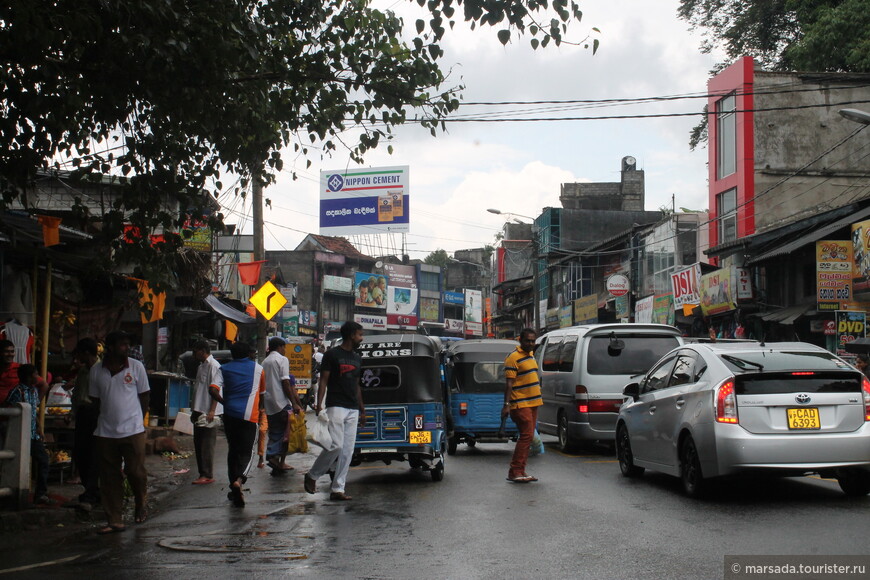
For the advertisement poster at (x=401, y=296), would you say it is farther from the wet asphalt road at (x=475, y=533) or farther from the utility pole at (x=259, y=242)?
the wet asphalt road at (x=475, y=533)

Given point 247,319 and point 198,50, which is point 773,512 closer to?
point 198,50

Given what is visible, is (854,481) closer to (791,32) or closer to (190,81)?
(190,81)

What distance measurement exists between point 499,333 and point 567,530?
2928 inches

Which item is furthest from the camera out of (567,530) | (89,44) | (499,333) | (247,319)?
(499,333)

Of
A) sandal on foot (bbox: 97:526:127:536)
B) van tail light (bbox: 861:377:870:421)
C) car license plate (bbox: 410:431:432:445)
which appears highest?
van tail light (bbox: 861:377:870:421)

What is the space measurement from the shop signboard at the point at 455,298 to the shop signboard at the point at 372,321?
46.5 ft

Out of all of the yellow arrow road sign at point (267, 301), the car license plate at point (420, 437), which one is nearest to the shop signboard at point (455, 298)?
the yellow arrow road sign at point (267, 301)

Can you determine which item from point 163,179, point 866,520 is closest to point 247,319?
point 163,179

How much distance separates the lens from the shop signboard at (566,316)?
5292 centimetres

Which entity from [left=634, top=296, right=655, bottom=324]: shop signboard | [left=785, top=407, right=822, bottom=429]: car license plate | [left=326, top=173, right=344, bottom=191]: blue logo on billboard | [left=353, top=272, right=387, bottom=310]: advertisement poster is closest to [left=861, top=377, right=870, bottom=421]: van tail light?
[left=785, top=407, right=822, bottom=429]: car license plate

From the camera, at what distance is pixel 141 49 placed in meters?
8.16

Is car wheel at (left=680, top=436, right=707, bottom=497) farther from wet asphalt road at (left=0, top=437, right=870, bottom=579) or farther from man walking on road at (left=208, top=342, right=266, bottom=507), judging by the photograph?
man walking on road at (left=208, top=342, right=266, bottom=507)

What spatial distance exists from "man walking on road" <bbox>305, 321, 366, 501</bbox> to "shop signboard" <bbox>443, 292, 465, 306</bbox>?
8803cm

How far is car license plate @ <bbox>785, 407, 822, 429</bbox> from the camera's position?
9.10 m
